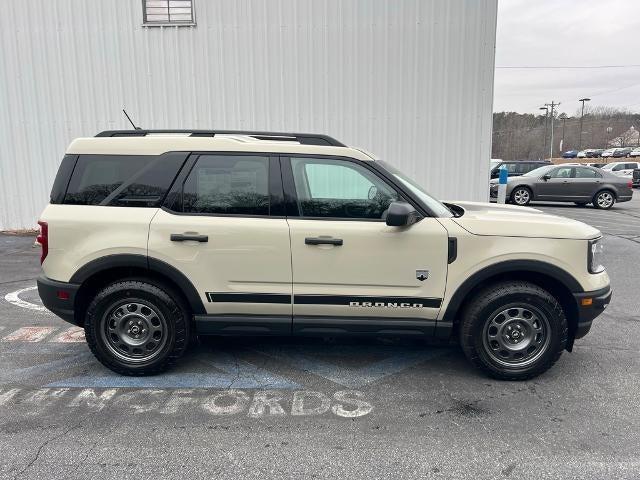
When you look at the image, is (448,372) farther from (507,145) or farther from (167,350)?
(507,145)

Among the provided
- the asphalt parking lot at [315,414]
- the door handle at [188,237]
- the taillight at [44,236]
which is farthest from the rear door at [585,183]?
the taillight at [44,236]

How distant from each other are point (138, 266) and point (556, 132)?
4003 inches

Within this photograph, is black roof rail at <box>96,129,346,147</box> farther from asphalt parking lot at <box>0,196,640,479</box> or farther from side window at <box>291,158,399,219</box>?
asphalt parking lot at <box>0,196,640,479</box>

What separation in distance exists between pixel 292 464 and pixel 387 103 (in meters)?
8.24

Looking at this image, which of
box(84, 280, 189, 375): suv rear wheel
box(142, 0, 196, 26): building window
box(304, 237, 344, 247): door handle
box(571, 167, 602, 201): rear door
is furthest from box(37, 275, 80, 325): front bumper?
box(571, 167, 602, 201): rear door

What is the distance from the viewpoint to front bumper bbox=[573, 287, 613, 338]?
3359 mm

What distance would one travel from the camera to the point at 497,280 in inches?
136

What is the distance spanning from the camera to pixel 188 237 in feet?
11.0

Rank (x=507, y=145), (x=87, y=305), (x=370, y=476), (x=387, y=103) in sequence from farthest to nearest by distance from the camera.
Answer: (x=507, y=145) → (x=387, y=103) → (x=87, y=305) → (x=370, y=476)

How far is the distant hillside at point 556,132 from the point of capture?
3068 inches

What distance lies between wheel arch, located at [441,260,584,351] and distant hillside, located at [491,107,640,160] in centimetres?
7586

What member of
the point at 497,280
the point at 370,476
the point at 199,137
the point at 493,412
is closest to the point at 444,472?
the point at 370,476

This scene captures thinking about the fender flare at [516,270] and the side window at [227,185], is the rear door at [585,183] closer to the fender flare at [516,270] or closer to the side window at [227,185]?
the fender flare at [516,270]

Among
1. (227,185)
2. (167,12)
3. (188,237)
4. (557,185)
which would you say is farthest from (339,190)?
(557,185)
